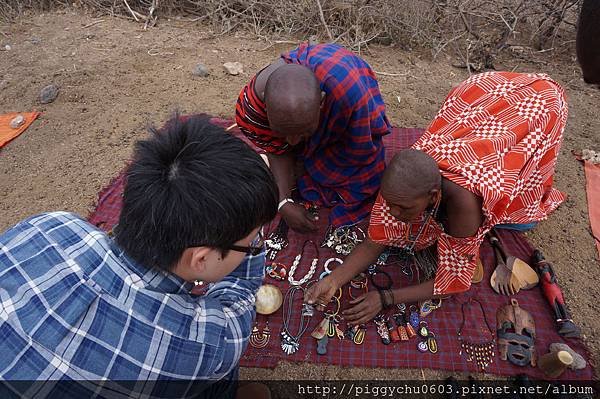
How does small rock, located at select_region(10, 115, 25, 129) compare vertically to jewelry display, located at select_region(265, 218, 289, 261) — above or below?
above

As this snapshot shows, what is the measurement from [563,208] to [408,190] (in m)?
1.80

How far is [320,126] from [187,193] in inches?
54.9

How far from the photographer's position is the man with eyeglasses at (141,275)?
39.6 inches

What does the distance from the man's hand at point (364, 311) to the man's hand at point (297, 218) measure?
0.61m

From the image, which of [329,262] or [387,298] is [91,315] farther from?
[329,262]

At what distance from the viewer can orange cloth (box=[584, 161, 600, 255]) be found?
2791 mm

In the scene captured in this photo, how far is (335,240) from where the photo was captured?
8.77 ft

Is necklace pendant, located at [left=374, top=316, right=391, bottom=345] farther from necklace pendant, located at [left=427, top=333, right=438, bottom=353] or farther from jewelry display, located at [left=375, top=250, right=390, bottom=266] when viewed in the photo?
jewelry display, located at [left=375, top=250, right=390, bottom=266]

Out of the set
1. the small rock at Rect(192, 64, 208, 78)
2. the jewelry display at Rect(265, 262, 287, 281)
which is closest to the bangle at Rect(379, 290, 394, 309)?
the jewelry display at Rect(265, 262, 287, 281)

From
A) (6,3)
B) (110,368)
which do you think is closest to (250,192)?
(110,368)

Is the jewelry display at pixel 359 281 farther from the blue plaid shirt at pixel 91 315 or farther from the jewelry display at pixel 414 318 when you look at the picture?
the blue plaid shirt at pixel 91 315

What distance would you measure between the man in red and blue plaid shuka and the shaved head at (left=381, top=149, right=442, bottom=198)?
0.47 metres

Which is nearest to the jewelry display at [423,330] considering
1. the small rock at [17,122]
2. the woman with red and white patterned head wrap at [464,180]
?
the woman with red and white patterned head wrap at [464,180]

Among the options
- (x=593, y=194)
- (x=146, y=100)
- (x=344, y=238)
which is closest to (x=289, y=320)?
(x=344, y=238)
